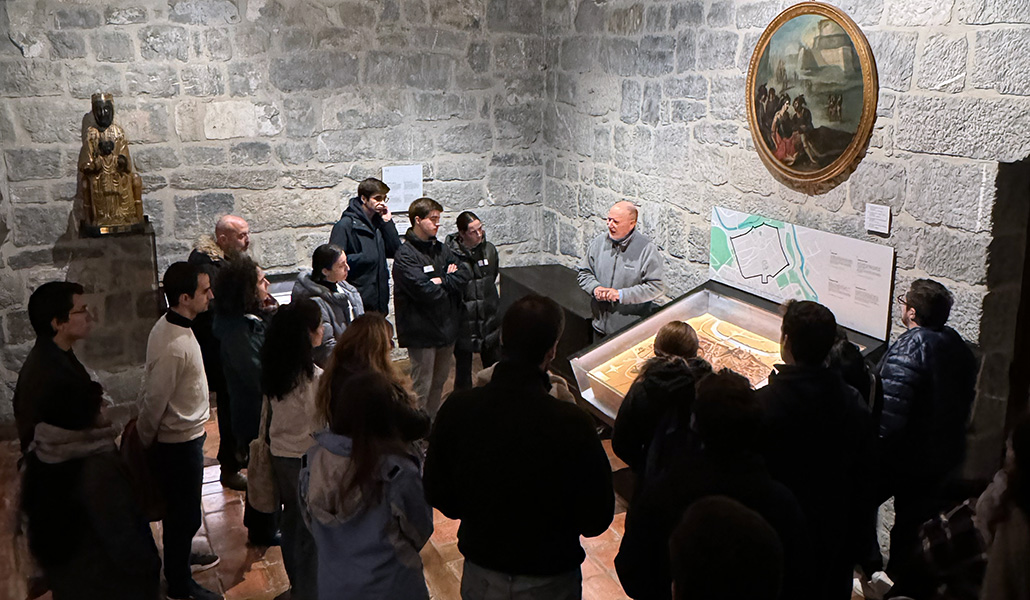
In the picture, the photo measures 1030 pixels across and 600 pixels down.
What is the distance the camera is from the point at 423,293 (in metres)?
5.96

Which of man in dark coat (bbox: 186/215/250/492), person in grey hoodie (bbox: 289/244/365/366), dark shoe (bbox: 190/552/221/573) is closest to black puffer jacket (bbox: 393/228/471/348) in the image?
person in grey hoodie (bbox: 289/244/365/366)

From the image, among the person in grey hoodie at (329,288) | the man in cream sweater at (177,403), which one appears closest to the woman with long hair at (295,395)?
the man in cream sweater at (177,403)

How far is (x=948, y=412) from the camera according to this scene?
13.7ft

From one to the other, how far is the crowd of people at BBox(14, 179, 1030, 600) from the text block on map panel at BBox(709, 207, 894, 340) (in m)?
0.59

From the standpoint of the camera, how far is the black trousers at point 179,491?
416 cm

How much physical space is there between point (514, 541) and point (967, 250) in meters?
2.92

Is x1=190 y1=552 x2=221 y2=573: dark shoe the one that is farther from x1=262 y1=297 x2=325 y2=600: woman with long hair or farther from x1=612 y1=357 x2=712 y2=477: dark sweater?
x1=612 y1=357 x2=712 y2=477: dark sweater

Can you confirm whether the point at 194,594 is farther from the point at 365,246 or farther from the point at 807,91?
the point at 807,91

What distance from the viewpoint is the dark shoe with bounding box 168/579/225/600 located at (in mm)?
4402

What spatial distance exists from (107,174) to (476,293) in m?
2.69

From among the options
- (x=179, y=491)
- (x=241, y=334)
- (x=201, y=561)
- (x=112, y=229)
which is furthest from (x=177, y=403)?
(x=112, y=229)

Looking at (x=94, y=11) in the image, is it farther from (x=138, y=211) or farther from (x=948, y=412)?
(x=948, y=412)

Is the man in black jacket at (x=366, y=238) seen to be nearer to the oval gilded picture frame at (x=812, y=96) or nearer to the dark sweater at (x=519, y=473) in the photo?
the oval gilded picture frame at (x=812, y=96)

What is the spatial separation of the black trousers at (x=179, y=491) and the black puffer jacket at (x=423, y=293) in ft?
6.54
